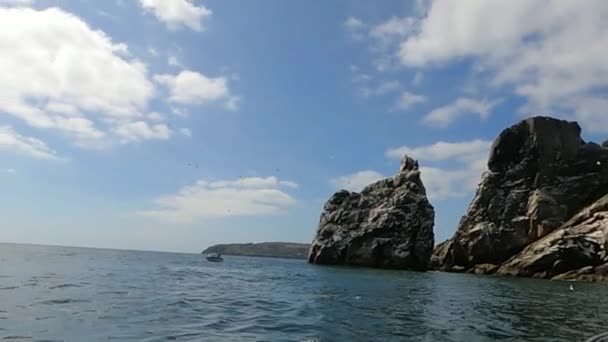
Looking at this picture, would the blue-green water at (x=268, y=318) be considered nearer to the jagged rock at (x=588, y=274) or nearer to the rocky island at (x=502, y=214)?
the jagged rock at (x=588, y=274)

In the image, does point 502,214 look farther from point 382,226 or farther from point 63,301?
point 63,301

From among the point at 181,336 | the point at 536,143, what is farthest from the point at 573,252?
the point at 181,336

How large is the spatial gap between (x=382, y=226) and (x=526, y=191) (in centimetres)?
3508

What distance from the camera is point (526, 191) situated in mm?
113438

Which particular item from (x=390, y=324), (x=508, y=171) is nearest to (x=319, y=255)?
(x=508, y=171)

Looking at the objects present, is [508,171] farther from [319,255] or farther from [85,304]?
[85,304]

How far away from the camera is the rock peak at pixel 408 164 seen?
133 meters

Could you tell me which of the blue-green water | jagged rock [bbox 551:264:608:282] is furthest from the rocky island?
the blue-green water

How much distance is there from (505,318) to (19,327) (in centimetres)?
2487

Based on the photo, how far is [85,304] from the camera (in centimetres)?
2669

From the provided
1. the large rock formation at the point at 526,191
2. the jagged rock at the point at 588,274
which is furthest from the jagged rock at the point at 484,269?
the jagged rock at the point at 588,274

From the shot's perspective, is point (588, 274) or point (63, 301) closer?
point (63, 301)

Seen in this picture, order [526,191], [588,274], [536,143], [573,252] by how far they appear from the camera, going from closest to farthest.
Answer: [588,274] < [573,252] < [526,191] < [536,143]

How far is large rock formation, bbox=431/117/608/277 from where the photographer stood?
4208 inches
